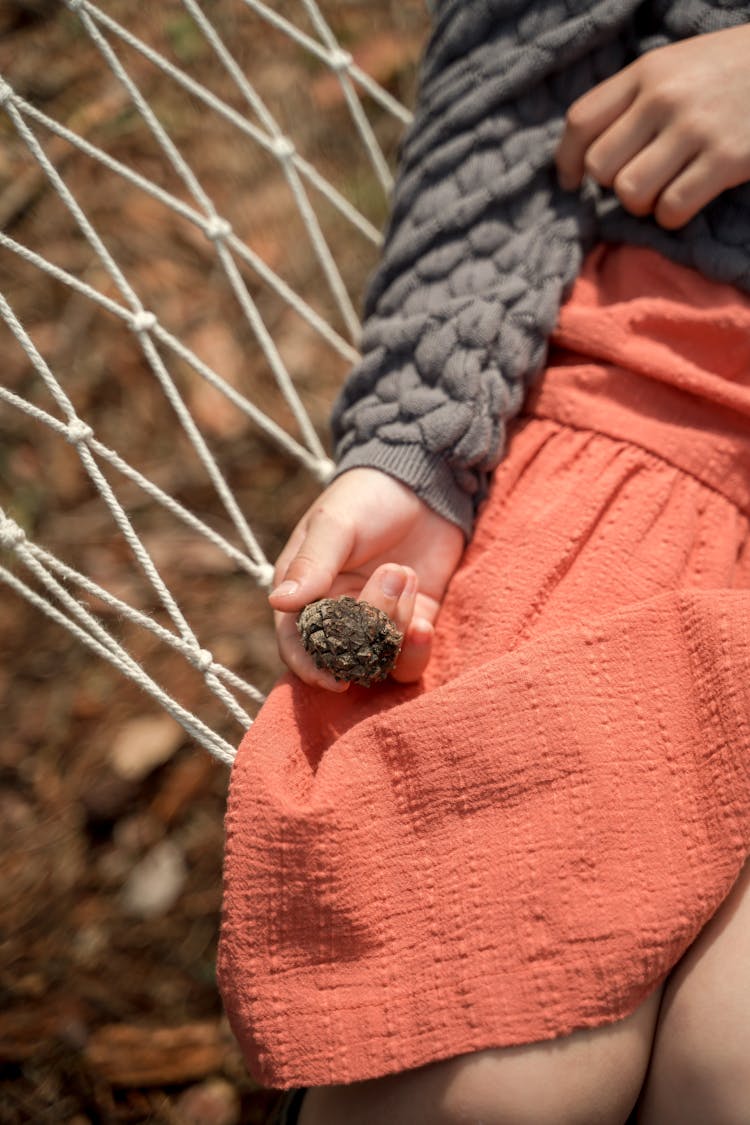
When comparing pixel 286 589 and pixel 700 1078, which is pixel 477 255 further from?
pixel 700 1078

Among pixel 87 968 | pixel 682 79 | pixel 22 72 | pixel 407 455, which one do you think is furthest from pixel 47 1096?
pixel 22 72

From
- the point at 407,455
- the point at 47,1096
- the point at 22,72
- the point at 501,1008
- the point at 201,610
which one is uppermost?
the point at 22,72

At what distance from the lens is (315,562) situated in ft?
2.09

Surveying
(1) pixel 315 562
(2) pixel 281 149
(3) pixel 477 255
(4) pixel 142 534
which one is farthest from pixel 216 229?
(4) pixel 142 534

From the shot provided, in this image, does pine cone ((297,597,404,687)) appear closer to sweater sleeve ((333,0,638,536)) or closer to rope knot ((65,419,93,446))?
sweater sleeve ((333,0,638,536))

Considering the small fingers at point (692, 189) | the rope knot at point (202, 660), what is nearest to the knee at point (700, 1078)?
the rope knot at point (202, 660)

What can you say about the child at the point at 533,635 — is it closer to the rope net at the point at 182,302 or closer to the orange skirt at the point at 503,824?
the orange skirt at the point at 503,824

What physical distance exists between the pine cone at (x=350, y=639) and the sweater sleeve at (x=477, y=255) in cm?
12

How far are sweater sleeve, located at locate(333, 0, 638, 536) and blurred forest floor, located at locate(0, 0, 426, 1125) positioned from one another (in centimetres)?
55

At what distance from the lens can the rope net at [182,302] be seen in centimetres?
122

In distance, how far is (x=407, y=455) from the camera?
0.69 meters

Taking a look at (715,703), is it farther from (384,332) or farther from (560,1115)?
(384,332)

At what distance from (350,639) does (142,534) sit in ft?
2.35

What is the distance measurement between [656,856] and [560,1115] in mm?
155
